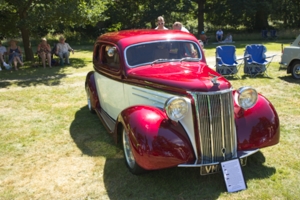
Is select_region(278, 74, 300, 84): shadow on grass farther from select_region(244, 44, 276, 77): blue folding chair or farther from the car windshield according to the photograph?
the car windshield

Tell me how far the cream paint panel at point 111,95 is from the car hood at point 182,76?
52 centimetres

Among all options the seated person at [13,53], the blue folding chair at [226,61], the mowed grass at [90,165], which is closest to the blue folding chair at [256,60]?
the blue folding chair at [226,61]

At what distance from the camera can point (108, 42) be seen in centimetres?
553

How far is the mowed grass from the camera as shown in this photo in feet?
12.0

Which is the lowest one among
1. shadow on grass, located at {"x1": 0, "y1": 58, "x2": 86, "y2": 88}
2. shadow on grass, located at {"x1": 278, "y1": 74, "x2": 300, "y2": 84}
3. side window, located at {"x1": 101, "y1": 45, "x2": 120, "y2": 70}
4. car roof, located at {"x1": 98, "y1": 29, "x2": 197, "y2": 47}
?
shadow on grass, located at {"x1": 278, "y1": 74, "x2": 300, "y2": 84}

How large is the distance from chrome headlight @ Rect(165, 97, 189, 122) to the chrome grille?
16 centimetres

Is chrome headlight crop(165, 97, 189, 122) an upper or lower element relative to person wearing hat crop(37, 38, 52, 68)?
lower

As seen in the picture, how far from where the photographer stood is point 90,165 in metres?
4.44

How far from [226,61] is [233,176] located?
7413 mm

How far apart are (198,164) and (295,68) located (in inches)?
297

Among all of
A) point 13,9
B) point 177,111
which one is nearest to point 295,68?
point 177,111

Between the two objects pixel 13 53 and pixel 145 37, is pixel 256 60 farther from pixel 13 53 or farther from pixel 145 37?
pixel 13 53

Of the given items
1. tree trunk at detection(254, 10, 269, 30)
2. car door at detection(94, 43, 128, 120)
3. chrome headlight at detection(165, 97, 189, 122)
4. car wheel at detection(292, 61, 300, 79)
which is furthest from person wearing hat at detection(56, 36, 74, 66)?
tree trunk at detection(254, 10, 269, 30)

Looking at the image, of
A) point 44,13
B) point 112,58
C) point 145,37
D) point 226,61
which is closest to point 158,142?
point 145,37
